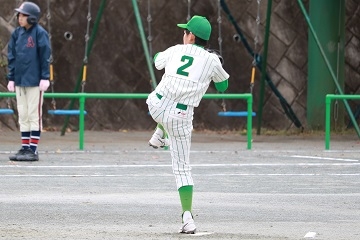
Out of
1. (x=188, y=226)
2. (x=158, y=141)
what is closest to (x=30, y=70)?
(x=158, y=141)

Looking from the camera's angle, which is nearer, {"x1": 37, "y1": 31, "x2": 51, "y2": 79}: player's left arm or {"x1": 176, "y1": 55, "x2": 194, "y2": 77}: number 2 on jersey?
{"x1": 176, "y1": 55, "x2": 194, "y2": 77}: number 2 on jersey

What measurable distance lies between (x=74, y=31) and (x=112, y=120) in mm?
1656

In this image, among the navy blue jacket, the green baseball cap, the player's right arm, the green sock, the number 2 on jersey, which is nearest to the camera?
the green sock

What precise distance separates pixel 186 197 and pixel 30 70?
6.85 meters

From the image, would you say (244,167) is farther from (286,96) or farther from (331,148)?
(286,96)

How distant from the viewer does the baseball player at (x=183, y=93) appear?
979 centimetres

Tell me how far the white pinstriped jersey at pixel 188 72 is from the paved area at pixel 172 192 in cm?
100

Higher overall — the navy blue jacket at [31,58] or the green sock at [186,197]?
the navy blue jacket at [31,58]

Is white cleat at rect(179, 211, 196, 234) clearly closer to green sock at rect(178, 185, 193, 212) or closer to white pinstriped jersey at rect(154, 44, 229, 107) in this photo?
green sock at rect(178, 185, 193, 212)

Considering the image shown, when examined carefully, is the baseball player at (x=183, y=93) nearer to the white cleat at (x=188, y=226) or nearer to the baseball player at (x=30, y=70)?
the white cleat at (x=188, y=226)

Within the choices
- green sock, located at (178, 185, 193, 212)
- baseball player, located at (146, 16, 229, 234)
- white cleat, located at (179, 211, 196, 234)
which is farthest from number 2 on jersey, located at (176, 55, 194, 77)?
white cleat, located at (179, 211, 196, 234)

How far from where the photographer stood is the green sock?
31.9 ft

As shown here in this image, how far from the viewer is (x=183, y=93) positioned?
9.78 metres

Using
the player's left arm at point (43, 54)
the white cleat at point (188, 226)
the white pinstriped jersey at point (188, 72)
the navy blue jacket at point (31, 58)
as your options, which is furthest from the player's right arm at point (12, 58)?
the white cleat at point (188, 226)
